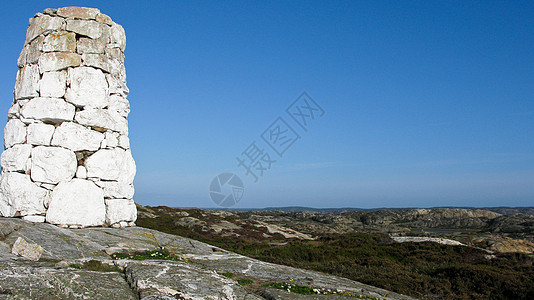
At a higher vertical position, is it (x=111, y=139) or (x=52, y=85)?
(x=52, y=85)

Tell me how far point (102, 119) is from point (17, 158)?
3.22 metres

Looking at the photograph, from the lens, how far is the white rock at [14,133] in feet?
46.2

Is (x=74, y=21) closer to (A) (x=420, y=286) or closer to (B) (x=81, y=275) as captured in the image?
→ (B) (x=81, y=275)

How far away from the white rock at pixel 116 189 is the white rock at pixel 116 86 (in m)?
3.76

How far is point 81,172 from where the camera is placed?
14414 millimetres

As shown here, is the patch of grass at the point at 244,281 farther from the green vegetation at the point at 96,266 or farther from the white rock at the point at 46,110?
the white rock at the point at 46,110

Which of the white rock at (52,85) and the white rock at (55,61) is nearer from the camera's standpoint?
the white rock at (52,85)

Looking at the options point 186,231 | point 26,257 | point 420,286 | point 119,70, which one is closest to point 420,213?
point 186,231

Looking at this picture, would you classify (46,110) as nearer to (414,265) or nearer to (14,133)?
(14,133)

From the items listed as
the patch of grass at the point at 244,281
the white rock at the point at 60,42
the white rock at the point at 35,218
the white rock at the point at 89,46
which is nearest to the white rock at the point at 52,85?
the white rock at the point at 60,42

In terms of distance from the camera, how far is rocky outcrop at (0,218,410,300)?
23.0 feet

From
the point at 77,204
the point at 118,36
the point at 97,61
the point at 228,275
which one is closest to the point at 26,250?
the point at 77,204

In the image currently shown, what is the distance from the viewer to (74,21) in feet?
49.7

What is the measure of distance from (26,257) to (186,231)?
17350mm
